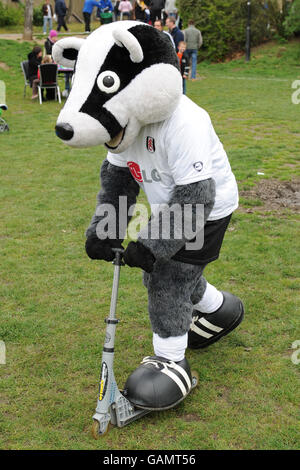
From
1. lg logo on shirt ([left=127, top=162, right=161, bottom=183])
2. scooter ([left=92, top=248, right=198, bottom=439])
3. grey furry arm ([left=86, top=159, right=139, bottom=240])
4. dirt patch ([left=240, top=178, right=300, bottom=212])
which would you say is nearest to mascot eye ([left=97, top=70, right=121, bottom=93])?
lg logo on shirt ([left=127, top=162, right=161, bottom=183])

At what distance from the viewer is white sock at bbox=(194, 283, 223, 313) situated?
387cm

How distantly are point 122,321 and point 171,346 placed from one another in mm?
1047

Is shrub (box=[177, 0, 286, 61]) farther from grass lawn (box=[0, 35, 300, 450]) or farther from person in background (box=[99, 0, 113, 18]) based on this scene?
grass lawn (box=[0, 35, 300, 450])

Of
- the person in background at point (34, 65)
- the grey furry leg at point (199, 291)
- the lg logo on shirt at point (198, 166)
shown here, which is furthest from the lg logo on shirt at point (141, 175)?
the person in background at point (34, 65)

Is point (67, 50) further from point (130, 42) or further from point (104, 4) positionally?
point (104, 4)

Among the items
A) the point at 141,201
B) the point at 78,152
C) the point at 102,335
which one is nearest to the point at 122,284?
the point at 102,335

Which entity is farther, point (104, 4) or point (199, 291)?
point (104, 4)

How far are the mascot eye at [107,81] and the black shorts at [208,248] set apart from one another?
961 millimetres

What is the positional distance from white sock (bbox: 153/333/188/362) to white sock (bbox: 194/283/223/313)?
0.50 meters

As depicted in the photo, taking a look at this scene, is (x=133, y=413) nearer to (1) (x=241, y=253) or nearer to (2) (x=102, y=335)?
(2) (x=102, y=335)

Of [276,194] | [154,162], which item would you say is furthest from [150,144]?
[276,194]

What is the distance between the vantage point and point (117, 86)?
285cm

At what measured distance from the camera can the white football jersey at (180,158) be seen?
2.95m

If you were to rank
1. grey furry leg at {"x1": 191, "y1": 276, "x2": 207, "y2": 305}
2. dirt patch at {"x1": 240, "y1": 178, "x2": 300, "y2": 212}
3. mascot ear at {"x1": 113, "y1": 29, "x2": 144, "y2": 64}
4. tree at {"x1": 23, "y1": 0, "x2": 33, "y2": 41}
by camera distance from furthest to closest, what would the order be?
tree at {"x1": 23, "y1": 0, "x2": 33, "y2": 41} → dirt patch at {"x1": 240, "y1": 178, "x2": 300, "y2": 212} → grey furry leg at {"x1": 191, "y1": 276, "x2": 207, "y2": 305} → mascot ear at {"x1": 113, "y1": 29, "x2": 144, "y2": 64}
